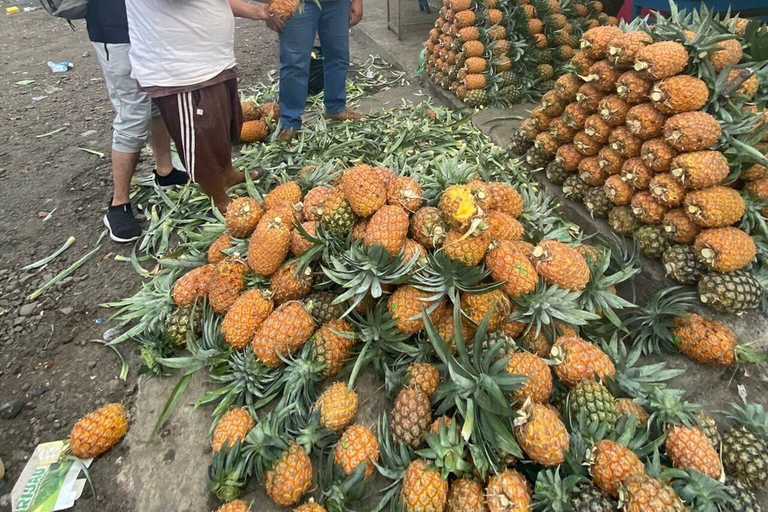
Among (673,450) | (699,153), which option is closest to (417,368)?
(673,450)

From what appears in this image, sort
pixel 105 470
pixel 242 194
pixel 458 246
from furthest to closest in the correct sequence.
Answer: pixel 242 194
pixel 105 470
pixel 458 246

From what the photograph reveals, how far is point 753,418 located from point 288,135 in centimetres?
456

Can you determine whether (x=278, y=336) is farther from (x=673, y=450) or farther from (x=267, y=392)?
(x=673, y=450)

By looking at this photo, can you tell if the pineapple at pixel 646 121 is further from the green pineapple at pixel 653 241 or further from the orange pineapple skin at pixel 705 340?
the orange pineapple skin at pixel 705 340

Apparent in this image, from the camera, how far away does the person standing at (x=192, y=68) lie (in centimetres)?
309

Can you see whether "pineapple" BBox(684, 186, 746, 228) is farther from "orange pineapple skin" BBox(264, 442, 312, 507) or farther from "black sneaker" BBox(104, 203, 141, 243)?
"black sneaker" BBox(104, 203, 141, 243)

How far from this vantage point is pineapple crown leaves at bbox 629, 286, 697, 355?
106 inches

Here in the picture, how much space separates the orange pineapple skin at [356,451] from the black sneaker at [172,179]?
352 centimetres

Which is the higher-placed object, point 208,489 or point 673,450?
point 673,450

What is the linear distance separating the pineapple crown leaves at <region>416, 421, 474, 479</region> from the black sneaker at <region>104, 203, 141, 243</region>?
3.34 meters

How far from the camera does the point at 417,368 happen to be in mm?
2385

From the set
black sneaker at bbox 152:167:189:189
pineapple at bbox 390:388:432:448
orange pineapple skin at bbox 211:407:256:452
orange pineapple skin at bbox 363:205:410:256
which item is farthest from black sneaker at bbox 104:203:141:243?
pineapple at bbox 390:388:432:448

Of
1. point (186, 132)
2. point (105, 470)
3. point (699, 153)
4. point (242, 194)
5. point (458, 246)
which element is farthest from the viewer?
point (242, 194)

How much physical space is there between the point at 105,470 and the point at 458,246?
2.26 metres
